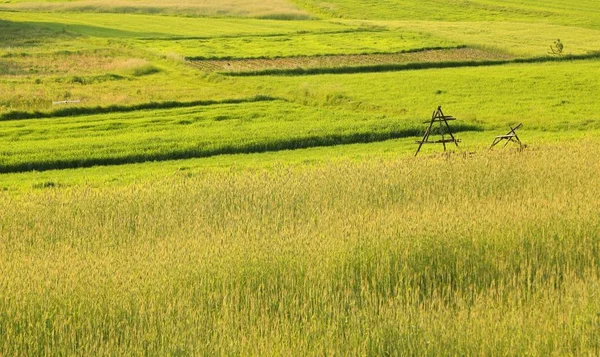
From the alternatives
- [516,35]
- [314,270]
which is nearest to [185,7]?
[516,35]

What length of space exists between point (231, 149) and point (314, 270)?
15669 mm

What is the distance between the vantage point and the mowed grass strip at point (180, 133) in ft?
80.7

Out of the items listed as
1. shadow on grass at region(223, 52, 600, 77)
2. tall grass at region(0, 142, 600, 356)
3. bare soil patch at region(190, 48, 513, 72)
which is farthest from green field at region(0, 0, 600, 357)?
bare soil patch at region(190, 48, 513, 72)

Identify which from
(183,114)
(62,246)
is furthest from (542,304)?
(183,114)

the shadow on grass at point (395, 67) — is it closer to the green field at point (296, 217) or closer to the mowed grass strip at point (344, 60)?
the mowed grass strip at point (344, 60)

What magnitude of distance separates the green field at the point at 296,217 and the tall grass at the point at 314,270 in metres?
0.04

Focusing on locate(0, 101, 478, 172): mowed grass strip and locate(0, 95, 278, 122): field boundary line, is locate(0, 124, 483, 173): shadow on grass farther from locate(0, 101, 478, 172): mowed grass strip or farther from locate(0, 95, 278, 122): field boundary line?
locate(0, 95, 278, 122): field boundary line

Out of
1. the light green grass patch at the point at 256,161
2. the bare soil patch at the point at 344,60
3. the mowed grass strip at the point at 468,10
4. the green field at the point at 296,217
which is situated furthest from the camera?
the mowed grass strip at the point at 468,10

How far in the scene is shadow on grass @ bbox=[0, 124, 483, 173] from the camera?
2380cm

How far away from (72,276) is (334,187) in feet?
23.1

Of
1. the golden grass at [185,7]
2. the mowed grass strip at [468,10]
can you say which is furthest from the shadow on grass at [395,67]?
the golden grass at [185,7]

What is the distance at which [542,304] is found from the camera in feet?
30.4

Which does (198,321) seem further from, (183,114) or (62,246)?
(183,114)

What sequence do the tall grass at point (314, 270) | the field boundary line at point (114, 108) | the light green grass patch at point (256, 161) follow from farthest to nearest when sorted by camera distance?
the field boundary line at point (114, 108)
the light green grass patch at point (256, 161)
the tall grass at point (314, 270)
